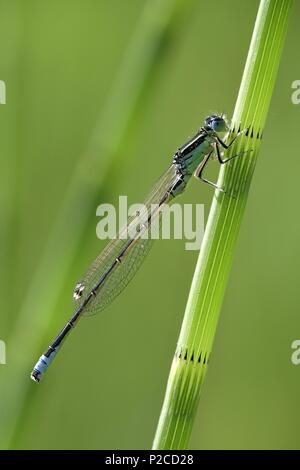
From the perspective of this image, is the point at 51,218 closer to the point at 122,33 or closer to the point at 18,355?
the point at 122,33

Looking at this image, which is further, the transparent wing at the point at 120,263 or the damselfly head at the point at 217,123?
the transparent wing at the point at 120,263

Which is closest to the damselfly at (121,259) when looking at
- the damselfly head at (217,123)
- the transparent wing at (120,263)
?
the transparent wing at (120,263)

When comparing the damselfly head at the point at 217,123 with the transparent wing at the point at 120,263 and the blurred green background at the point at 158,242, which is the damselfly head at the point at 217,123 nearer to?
the transparent wing at the point at 120,263

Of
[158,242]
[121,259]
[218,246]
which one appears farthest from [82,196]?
[158,242]

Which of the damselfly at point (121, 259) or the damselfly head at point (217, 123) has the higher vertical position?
the damselfly head at point (217, 123)

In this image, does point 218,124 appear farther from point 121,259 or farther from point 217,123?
point 121,259

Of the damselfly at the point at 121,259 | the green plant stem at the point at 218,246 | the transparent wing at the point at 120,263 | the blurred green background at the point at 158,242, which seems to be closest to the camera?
the green plant stem at the point at 218,246
